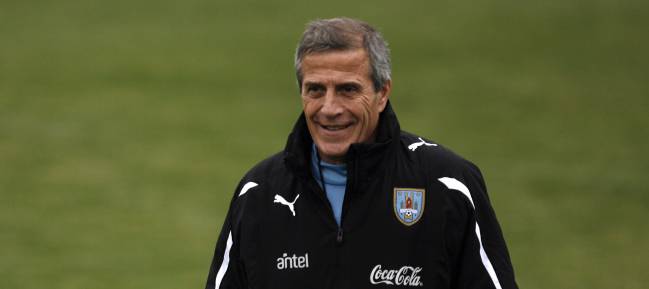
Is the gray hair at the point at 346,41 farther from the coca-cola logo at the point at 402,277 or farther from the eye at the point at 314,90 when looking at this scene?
Answer: the coca-cola logo at the point at 402,277

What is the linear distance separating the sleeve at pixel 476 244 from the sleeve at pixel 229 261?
0.77 metres

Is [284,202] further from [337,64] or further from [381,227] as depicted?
[337,64]

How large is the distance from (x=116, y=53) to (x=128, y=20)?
1454 mm

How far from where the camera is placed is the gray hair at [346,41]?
3941mm

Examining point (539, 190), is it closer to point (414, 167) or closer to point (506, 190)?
point (506, 190)

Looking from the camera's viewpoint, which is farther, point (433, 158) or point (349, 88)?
point (433, 158)

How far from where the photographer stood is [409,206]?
3980 millimetres

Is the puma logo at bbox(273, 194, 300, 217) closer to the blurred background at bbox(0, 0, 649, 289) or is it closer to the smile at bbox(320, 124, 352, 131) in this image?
the smile at bbox(320, 124, 352, 131)

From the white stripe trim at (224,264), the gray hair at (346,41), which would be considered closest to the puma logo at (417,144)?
the gray hair at (346,41)

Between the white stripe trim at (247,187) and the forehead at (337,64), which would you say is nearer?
the forehead at (337,64)

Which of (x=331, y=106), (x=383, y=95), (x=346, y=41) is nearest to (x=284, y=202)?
(x=331, y=106)

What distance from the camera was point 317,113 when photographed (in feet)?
13.1

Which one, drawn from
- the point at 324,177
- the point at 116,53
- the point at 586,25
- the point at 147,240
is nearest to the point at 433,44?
the point at 586,25

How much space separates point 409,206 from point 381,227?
119mm
